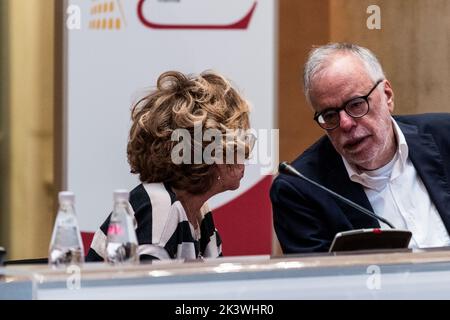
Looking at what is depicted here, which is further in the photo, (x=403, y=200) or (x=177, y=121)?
(x=403, y=200)

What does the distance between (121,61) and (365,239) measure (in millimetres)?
1787

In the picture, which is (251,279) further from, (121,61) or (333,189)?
(121,61)

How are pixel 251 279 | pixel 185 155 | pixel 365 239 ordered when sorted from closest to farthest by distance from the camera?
1. pixel 251 279
2. pixel 365 239
3. pixel 185 155

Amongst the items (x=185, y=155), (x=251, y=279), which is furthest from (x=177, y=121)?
(x=251, y=279)

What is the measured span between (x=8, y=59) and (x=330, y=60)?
1396mm

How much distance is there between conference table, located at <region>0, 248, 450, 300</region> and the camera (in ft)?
6.43

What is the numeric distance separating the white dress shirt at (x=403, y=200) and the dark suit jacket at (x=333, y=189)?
27 millimetres

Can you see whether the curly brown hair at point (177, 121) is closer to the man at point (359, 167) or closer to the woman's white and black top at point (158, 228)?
the woman's white and black top at point (158, 228)

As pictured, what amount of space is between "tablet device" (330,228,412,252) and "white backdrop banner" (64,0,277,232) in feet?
5.44

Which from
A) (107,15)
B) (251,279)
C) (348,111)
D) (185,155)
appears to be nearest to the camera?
(251,279)

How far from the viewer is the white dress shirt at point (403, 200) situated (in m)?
3.00

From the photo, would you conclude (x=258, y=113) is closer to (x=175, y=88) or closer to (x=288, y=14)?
(x=288, y=14)

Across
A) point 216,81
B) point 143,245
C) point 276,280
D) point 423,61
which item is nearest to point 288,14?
point 423,61

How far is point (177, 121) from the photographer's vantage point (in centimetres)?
281
